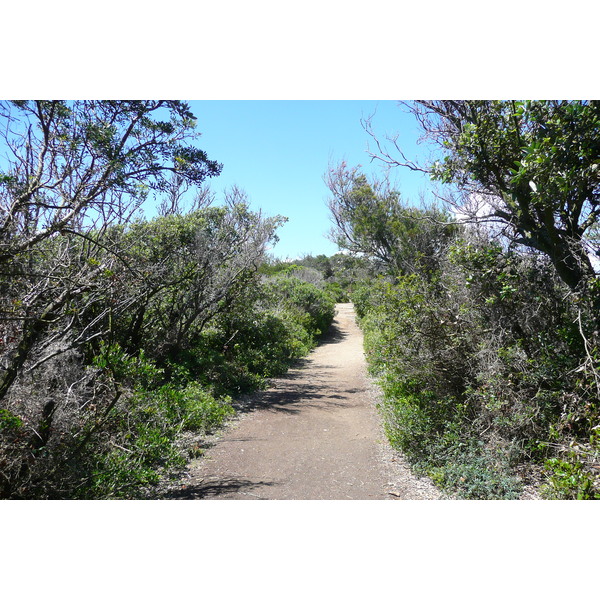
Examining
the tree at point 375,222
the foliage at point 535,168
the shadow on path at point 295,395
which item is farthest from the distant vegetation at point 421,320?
the tree at point 375,222

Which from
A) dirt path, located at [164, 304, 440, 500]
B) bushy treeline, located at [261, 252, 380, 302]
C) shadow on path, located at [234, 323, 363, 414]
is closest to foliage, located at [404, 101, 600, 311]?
dirt path, located at [164, 304, 440, 500]

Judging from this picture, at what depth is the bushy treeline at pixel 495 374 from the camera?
385 centimetres

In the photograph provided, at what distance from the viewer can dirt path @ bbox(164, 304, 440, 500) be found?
4230mm

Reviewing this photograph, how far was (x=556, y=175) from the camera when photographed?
11.8 ft

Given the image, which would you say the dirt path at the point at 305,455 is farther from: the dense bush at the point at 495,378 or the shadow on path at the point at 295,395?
the dense bush at the point at 495,378

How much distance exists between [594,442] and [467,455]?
1233 millimetres

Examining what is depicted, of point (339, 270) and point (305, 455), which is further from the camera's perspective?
point (339, 270)

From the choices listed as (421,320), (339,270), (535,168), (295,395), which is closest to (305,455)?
(421,320)

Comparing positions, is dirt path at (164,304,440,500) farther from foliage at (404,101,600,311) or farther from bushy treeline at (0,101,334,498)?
foliage at (404,101,600,311)

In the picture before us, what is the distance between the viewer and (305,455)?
525 centimetres

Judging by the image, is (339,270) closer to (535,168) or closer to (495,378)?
(495,378)

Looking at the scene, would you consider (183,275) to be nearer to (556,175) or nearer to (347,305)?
(556,175)

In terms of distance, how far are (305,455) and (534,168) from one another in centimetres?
413

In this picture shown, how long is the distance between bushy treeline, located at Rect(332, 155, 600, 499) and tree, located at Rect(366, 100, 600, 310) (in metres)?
0.26
